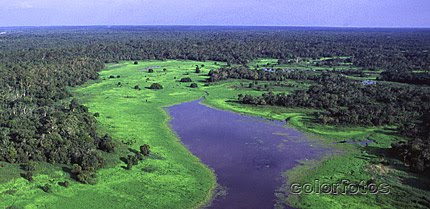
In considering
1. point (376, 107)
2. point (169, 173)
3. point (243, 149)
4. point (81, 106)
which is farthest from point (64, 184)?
point (376, 107)

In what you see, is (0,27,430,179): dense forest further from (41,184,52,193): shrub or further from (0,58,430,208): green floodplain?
(41,184,52,193): shrub

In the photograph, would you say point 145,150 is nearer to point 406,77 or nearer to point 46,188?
point 46,188

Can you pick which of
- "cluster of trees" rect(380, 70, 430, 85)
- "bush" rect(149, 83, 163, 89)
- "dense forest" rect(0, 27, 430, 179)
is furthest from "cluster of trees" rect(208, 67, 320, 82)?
"cluster of trees" rect(380, 70, 430, 85)

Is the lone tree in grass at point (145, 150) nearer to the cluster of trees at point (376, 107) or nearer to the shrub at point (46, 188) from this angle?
the shrub at point (46, 188)

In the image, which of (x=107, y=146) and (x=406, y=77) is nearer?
(x=107, y=146)

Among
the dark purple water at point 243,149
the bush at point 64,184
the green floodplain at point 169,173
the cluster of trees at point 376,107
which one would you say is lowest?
the dark purple water at point 243,149

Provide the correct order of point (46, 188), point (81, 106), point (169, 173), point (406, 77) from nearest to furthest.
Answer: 1. point (46, 188)
2. point (169, 173)
3. point (81, 106)
4. point (406, 77)

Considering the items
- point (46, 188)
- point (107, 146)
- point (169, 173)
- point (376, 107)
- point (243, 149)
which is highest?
point (376, 107)

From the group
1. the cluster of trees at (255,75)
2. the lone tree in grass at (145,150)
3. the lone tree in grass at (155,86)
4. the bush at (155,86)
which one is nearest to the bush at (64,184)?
the lone tree in grass at (145,150)
